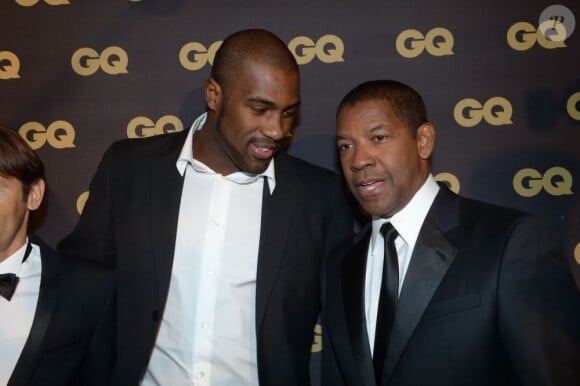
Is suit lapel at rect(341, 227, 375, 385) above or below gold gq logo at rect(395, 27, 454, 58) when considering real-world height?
below

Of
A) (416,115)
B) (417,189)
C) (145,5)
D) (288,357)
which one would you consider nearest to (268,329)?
(288,357)

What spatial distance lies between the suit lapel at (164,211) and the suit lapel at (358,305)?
0.64m

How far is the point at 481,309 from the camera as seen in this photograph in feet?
6.25

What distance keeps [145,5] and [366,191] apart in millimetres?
1496

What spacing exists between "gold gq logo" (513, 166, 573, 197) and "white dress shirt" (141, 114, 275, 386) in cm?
128

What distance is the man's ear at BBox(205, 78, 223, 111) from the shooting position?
2.47m

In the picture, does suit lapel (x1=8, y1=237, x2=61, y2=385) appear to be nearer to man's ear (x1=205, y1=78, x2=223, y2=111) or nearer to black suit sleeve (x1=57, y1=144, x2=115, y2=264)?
black suit sleeve (x1=57, y1=144, x2=115, y2=264)

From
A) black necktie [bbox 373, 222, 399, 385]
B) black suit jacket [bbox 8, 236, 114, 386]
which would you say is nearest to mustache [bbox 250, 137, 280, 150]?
black necktie [bbox 373, 222, 399, 385]

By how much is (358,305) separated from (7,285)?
3.70ft

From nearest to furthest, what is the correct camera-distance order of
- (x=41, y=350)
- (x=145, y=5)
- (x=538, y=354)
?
(x=538, y=354) → (x=41, y=350) → (x=145, y=5)

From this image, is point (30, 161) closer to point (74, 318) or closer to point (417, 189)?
point (74, 318)

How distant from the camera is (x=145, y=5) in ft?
9.78

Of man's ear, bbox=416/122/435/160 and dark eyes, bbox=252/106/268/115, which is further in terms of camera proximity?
dark eyes, bbox=252/106/268/115

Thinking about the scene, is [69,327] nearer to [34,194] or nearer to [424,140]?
[34,194]
